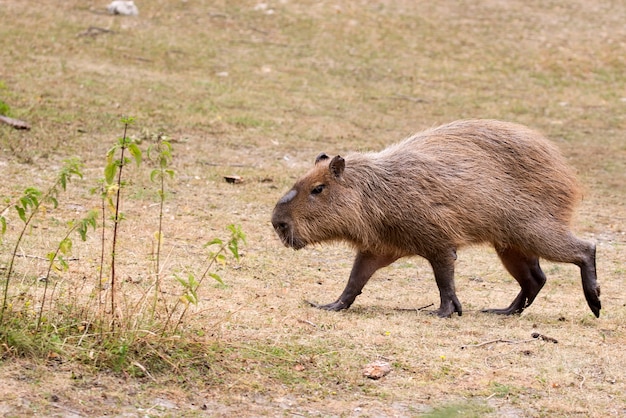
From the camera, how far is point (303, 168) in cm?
1010

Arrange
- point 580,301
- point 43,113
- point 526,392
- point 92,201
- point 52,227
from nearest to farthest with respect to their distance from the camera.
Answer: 1. point 526,392
2. point 580,301
3. point 52,227
4. point 92,201
5. point 43,113

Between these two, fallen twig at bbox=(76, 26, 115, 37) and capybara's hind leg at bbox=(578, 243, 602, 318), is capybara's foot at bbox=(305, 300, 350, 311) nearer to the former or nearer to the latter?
capybara's hind leg at bbox=(578, 243, 602, 318)

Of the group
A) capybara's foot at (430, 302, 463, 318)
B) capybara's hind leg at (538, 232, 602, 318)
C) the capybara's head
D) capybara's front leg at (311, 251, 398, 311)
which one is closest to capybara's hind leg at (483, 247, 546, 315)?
capybara's hind leg at (538, 232, 602, 318)

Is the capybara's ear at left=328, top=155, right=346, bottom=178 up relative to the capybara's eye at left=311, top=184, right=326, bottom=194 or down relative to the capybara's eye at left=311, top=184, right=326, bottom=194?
up

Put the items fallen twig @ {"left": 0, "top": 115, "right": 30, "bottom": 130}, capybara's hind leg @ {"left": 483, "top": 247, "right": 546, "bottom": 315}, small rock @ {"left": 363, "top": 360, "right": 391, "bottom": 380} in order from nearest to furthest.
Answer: small rock @ {"left": 363, "top": 360, "right": 391, "bottom": 380} < capybara's hind leg @ {"left": 483, "top": 247, "right": 546, "bottom": 315} < fallen twig @ {"left": 0, "top": 115, "right": 30, "bottom": 130}

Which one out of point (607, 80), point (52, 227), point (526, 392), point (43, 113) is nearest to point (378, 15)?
point (607, 80)

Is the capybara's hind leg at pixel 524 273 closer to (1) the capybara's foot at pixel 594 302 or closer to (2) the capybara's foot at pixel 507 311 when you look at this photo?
(2) the capybara's foot at pixel 507 311

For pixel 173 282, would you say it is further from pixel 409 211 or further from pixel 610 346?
pixel 610 346

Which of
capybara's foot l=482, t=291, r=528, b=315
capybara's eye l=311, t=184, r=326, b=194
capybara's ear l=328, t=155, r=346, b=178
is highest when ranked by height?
capybara's ear l=328, t=155, r=346, b=178

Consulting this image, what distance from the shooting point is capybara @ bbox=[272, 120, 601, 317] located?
612cm

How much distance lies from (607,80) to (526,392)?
1052 centimetres

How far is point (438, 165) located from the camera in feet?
20.5

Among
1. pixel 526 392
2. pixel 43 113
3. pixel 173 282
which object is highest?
pixel 526 392

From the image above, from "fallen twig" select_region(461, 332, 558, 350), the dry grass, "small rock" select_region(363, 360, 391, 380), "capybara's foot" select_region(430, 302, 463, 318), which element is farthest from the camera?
"capybara's foot" select_region(430, 302, 463, 318)
